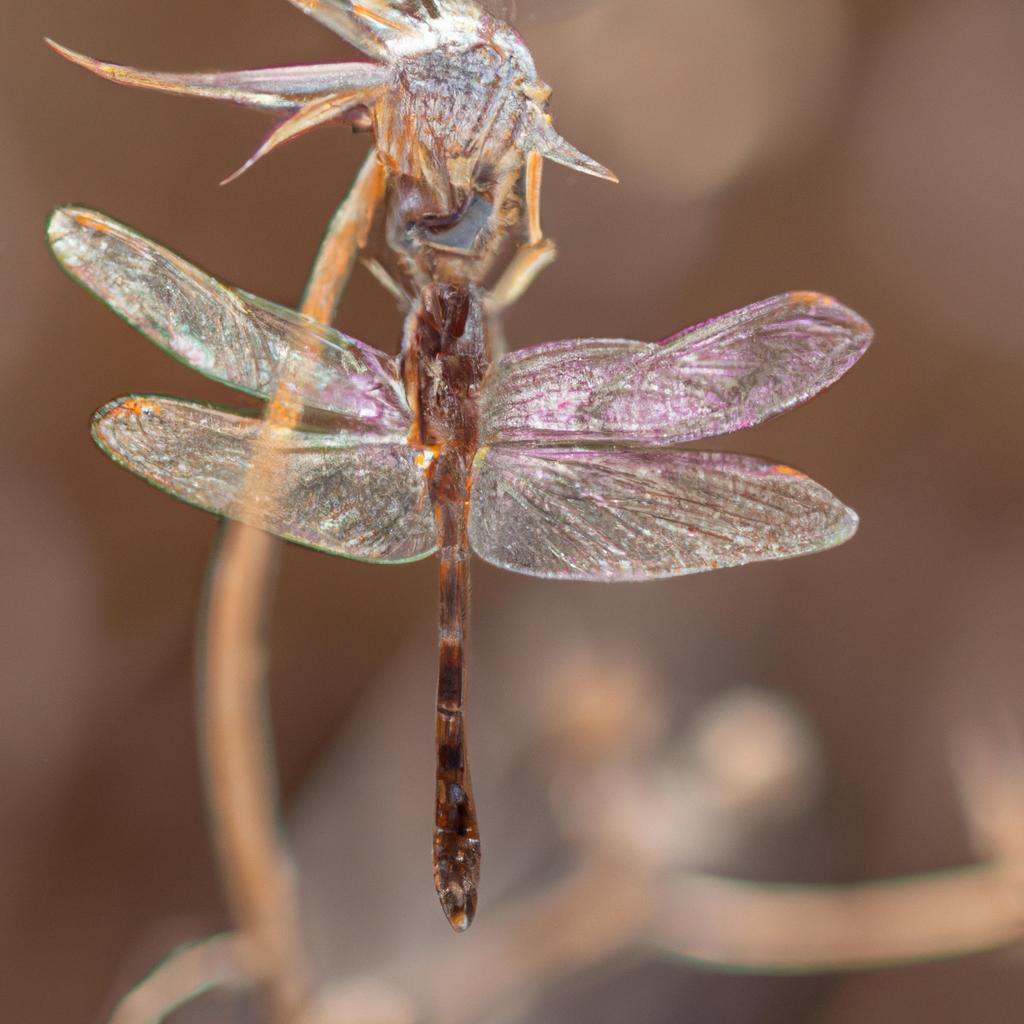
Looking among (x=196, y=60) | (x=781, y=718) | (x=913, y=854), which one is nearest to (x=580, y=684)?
(x=781, y=718)

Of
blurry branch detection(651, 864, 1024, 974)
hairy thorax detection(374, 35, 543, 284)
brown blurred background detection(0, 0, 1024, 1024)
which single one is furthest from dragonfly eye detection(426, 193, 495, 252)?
blurry branch detection(651, 864, 1024, 974)

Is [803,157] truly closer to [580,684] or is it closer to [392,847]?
[580,684]

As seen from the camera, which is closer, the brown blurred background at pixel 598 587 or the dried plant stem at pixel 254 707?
the dried plant stem at pixel 254 707

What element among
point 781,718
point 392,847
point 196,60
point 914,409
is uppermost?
point 196,60

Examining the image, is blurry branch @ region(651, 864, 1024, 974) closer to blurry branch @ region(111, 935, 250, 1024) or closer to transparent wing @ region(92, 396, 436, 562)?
blurry branch @ region(111, 935, 250, 1024)

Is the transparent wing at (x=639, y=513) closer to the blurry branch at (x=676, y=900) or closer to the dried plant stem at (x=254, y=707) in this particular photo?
the dried plant stem at (x=254, y=707)

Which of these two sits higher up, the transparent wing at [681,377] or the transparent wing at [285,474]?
the transparent wing at [681,377]

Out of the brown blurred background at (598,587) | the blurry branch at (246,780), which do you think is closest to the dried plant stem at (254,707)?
the blurry branch at (246,780)

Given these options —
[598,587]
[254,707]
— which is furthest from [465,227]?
[598,587]
